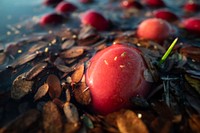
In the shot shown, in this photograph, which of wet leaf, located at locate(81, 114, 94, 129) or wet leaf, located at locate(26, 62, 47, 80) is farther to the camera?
wet leaf, located at locate(26, 62, 47, 80)

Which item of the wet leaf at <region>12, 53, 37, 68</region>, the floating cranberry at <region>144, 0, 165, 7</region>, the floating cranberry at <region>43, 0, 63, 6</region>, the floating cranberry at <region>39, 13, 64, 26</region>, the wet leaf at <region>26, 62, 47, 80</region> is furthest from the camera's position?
the floating cranberry at <region>43, 0, 63, 6</region>

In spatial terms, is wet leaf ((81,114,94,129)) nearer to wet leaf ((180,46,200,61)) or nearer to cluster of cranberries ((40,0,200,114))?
cluster of cranberries ((40,0,200,114))

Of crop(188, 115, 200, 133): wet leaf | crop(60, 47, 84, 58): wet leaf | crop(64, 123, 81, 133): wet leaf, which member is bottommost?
crop(188, 115, 200, 133): wet leaf

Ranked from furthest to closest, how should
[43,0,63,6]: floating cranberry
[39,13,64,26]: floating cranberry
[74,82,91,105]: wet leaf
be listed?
1. [43,0,63,6]: floating cranberry
2. [39,13,64,26]: floating cranberry
3. [74,82,91,105]: wet leaf

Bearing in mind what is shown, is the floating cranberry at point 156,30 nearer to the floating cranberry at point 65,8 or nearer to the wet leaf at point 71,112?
the wet leaf at point 71,112

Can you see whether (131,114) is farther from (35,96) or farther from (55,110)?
(35,96)


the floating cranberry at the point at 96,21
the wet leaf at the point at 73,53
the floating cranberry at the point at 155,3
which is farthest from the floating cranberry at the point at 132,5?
the wet leaf at the point at 73,53

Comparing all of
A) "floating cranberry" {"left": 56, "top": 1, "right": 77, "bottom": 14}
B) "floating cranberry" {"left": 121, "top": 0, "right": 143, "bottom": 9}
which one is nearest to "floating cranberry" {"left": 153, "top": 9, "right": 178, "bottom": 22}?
"floating cranberry" {"left": 121, "top": 0, "right": 143, "bottom": 9}
